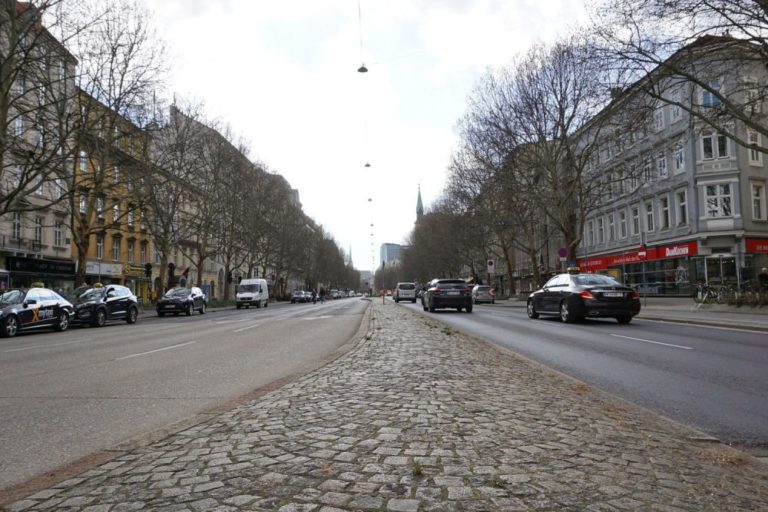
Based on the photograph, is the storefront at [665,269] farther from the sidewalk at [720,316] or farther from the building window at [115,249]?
the building window at [115,249]

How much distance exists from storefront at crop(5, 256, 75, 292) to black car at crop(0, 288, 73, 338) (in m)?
12.4

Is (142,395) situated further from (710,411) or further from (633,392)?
(710,411)

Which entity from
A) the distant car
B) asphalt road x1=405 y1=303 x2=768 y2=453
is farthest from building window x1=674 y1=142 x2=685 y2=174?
asphalt road x1=405 y1=303 x2=768 y2=453

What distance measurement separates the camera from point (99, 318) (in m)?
23.5

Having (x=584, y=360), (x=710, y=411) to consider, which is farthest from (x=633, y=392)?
(x=584, y=360)

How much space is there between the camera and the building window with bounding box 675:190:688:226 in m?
37.7

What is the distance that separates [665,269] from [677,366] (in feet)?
112

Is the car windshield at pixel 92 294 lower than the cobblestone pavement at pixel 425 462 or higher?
higher

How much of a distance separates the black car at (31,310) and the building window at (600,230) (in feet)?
148

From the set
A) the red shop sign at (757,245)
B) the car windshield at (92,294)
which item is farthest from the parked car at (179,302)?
the red shop sign at (757,245)

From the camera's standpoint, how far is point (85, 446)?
453 centimetres

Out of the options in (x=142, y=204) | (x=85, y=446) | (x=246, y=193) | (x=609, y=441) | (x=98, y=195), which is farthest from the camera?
(x=246, y=193)

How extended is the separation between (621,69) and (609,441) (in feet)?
61.5

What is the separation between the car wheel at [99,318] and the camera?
23266mm
